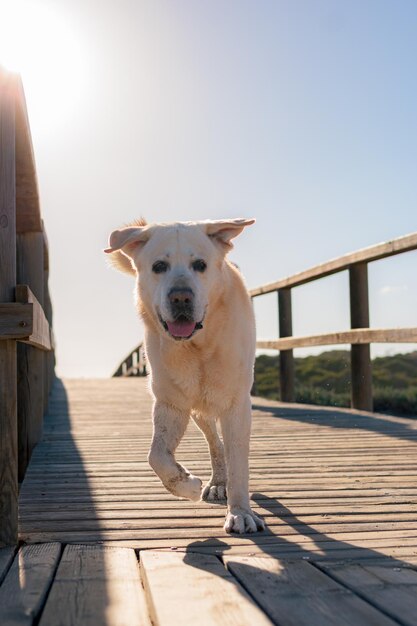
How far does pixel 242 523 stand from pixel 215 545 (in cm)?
25

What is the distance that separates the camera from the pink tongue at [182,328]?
3.43 metres

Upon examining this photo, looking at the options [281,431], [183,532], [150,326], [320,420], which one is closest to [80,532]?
[183,532]

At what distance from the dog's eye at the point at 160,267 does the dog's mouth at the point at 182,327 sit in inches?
9.6

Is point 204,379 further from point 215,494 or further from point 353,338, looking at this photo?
point 353,338

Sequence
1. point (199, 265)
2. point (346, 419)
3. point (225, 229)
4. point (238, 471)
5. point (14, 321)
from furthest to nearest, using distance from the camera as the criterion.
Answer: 1. point (346, 419)
2. point (225, 229)
3. point (199, 265)
4. point (238, 471)
5. point (14, 321)

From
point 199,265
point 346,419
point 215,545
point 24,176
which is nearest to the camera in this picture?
point 215,545

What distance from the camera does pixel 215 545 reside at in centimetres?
296

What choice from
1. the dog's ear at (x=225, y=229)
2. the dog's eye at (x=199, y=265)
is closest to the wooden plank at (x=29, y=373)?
the dog's ear at (x=225, y=229)

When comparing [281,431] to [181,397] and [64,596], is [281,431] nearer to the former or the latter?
[181,397]

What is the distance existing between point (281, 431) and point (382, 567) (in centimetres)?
421

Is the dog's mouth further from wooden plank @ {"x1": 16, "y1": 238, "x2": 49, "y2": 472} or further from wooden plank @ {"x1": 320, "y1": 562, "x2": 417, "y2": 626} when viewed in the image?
wooden plank @ {"x1": 16, "y1": 238, "x2": 49, "y2": 472}

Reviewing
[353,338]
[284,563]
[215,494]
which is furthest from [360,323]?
[284,563]

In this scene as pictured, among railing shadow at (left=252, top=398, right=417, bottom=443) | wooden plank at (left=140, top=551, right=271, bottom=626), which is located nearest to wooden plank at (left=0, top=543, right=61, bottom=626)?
wooden plank at (left=140, top=551, right=271, bottom=626)

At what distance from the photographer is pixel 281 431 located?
684cm
